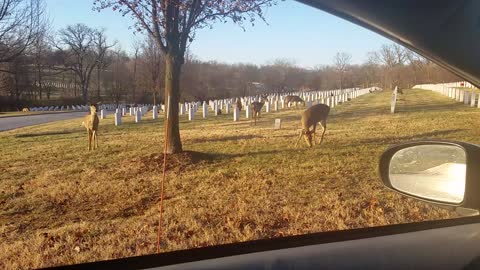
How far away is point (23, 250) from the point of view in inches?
183

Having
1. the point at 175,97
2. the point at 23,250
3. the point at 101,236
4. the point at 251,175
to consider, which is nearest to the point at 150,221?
the point at 101,236

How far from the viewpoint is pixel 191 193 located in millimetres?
7016

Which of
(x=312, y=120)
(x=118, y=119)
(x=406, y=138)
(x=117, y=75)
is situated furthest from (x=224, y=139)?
(x=117, y=75)

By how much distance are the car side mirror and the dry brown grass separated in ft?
9.17

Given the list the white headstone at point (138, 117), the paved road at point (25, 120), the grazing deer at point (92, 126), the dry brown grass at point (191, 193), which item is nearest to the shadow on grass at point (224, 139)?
the dry brown grass at point (191, 193)

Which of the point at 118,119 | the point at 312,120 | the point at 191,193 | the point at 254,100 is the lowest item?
the point at 191,193

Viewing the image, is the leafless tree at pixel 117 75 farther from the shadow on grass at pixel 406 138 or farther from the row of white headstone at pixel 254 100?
the row of white headstone at pixel 254 100

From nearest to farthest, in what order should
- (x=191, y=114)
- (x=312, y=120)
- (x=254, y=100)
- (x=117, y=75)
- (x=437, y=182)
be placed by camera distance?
(x=437, y=182) < (x=117, y=75) < (x=312, y=120) < (x=191, y=114) < (x=254, y=100)

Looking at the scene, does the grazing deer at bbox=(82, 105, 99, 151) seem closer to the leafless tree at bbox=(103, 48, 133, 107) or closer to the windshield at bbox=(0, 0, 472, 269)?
the windshield at bbox=(0, 0, 472, 269)

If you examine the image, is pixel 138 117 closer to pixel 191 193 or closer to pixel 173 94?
pixel 173 94

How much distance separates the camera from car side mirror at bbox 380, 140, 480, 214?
1636 millimetres

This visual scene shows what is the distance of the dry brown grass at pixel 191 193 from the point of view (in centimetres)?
493

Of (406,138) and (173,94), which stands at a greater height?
(173,94)

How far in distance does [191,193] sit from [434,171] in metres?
5.18
